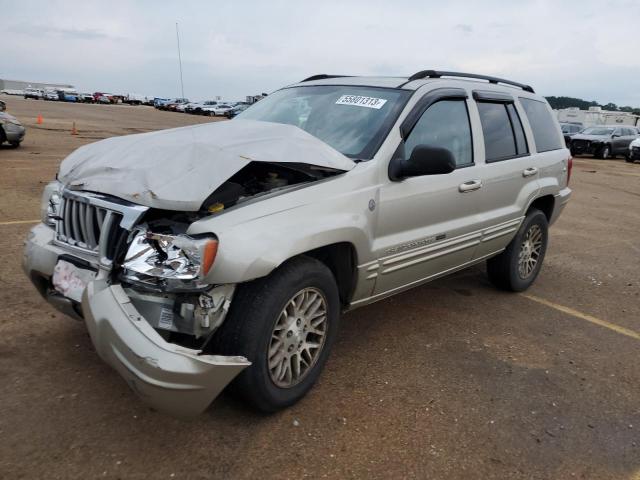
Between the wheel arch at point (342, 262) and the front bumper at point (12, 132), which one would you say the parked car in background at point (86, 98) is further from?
the wheel arch at point (342, 262)

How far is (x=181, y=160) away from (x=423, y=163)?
4.67 ft

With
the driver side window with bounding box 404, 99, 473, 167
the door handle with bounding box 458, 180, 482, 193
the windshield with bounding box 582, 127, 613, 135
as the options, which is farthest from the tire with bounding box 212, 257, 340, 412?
the windshield with bounding box 582, 127, 613, 135

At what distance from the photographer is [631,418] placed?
3248 mm

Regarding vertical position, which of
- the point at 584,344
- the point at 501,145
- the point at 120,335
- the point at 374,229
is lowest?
the point at 584,344

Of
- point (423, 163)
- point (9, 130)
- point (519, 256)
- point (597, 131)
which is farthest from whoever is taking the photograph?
point (597, 131)

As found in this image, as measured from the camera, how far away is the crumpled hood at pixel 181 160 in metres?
2.60

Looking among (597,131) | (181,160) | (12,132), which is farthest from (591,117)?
(181,160)

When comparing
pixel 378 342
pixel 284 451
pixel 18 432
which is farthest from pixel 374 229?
pixel 18 432

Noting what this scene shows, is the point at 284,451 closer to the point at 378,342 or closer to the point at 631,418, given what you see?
the point at 378,342

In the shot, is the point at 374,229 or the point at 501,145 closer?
the point at 374,229

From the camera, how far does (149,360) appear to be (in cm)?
231

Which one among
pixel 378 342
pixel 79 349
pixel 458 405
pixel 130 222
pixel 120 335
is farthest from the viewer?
pixel 378 342

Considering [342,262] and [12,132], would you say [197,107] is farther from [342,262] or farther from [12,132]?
[342,262]

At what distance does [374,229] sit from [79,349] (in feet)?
6.78
